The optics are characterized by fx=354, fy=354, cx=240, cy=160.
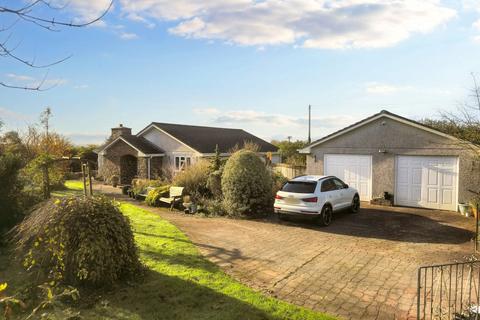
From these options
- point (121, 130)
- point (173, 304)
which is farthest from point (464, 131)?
point (121, 130)

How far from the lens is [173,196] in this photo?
18.1 m

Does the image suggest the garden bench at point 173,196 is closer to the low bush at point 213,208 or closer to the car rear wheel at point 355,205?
the low bush at point 213,208

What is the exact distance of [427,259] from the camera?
29.5ft

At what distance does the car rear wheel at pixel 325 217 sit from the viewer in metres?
12.5

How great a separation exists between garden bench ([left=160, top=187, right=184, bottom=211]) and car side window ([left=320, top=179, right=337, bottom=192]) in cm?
777

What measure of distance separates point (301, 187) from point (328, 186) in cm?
120

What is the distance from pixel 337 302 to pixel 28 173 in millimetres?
11830

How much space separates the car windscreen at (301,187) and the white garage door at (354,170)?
A: 632 centimetres

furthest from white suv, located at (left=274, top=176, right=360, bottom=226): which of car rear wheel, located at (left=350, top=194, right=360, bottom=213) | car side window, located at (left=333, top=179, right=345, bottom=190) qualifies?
car rear wheel, located at (left=350, top=194, right=360, bottom=213)

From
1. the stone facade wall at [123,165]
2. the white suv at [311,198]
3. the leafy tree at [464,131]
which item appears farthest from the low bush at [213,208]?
the stone facade wall at [123,165]

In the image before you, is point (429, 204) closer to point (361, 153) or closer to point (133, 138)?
point (361, 153)

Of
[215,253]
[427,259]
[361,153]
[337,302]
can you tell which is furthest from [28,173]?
[361,153]

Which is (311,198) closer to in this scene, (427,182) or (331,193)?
(331,193)

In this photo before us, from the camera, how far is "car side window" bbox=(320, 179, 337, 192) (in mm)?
12897
